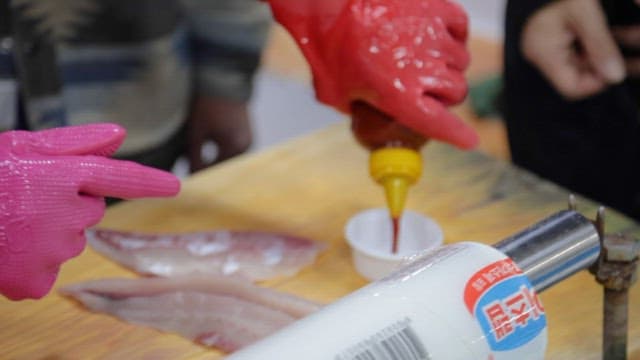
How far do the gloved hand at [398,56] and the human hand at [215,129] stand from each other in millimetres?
409

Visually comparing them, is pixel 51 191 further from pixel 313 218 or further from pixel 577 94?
pixel 577 94

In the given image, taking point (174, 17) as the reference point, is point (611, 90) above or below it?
below

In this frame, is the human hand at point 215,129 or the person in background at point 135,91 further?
the human hand at point 215,129

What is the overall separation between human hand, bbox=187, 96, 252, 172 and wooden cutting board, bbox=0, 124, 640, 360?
22 cm

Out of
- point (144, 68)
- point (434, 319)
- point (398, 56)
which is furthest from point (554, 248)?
point (144, 68)

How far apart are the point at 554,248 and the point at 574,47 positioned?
0.49 metres

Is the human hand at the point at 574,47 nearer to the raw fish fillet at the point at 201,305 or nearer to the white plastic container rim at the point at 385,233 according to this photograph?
the white plastic container rim at the point at 385,233

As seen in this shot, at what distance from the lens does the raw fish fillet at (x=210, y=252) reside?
0.87m

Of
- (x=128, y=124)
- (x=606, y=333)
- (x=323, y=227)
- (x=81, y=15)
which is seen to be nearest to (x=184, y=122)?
(x=128, y=124)

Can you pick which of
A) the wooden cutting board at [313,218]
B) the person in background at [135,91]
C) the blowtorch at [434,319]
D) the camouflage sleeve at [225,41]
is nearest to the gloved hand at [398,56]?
the person in background at [135,91]

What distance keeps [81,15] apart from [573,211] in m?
0.61

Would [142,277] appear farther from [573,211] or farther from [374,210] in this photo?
[573,211]

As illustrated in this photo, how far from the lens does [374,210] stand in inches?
35.8

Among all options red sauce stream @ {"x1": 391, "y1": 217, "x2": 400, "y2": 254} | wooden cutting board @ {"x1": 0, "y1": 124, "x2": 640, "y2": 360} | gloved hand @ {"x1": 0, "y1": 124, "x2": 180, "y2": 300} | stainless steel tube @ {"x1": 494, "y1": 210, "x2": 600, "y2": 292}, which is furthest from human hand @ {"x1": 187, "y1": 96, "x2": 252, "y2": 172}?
stainless steel tube @ {"x1": 494, "y1": 210, "x2": 600, "y2": 292}
